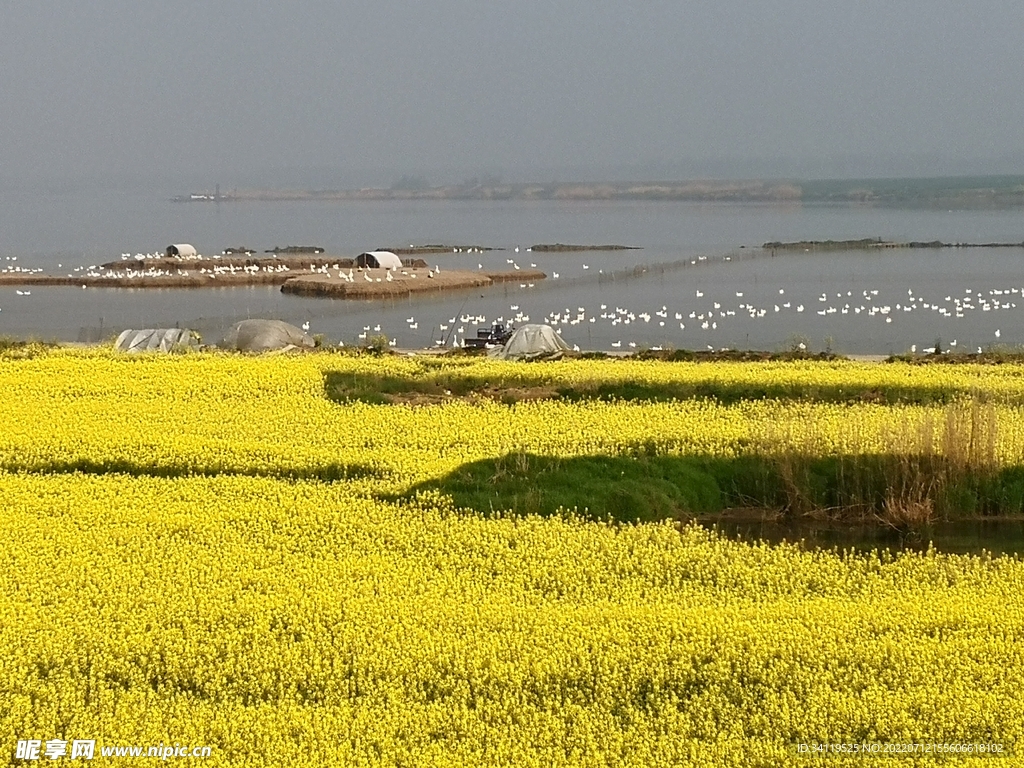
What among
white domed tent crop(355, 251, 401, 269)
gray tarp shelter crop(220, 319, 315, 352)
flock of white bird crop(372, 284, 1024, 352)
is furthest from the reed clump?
white domed tent crop(355, 251, 401, 269)

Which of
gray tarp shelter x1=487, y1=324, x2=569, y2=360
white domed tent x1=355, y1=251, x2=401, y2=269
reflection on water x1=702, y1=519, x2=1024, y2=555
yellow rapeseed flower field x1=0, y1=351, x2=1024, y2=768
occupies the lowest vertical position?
reflection on water x1=702, y1=519, x2=1024, y2=555

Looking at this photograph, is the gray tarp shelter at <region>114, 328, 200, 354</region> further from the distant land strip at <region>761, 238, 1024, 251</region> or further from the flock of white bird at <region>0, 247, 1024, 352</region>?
the distant land strip at <region>761, 238, 1024, 251</region>

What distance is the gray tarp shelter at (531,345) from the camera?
2447 centimetres

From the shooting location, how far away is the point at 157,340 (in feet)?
83.6

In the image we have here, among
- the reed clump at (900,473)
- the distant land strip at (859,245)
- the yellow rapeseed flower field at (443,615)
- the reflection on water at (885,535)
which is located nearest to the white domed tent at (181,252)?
Answer: the distant land strip at (859,245)

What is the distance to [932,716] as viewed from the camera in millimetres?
7547

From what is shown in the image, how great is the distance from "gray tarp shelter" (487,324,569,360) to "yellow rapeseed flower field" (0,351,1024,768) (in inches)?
367

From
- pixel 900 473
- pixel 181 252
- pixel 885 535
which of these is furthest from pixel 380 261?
pixel 885 535

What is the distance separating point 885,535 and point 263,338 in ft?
58.8

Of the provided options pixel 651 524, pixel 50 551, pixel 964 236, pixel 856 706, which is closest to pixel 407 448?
pixel 651 524

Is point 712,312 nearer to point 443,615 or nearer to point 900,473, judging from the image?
point 900,473

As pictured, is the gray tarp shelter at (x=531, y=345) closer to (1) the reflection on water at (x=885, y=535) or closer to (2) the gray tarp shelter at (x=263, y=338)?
(2) the gray tarp shelter at (x=263, y=338)

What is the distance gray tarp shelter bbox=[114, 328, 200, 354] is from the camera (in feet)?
82.1

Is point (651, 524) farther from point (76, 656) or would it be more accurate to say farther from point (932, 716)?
point (76, 656)
